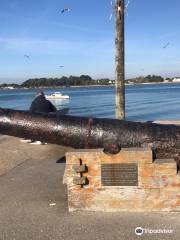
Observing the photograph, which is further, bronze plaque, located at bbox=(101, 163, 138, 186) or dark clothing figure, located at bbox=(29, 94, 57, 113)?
dark clothing figure, located at bbox=(29, 94, 57, 113)

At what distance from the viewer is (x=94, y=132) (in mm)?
6969

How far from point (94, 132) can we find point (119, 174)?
2.47 feet

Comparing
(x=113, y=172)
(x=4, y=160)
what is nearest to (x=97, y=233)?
(x=113, y=172)

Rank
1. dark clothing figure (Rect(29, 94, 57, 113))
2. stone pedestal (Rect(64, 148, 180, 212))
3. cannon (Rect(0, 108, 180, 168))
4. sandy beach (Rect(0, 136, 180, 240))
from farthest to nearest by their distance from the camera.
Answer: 1. dark clothing figure (Rect(29, 94, 57, 113))
2. cannon (Rect(0, 108, 180, 168))
3. stone pedestal (Rect(64, 148, 180, 212))
4. sandy beach (Rect(0, 136, 180, 240))

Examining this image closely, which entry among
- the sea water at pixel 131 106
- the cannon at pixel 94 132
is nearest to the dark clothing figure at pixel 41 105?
the cannon at pixel 94 132

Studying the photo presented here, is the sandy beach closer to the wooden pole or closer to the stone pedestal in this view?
the stone pedestal

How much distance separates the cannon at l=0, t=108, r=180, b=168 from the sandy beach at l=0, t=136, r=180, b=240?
0.88 meters

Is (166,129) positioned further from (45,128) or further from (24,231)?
(24,231)

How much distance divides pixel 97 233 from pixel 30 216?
44.7 inches

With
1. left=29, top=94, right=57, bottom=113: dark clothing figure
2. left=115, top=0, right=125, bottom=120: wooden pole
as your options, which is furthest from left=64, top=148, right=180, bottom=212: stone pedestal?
left=29, top=94, right=57, bottom=113: dark clothing figure

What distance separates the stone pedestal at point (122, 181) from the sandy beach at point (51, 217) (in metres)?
0.14

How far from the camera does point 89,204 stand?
663 centimetres

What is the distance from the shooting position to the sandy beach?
19.0ft

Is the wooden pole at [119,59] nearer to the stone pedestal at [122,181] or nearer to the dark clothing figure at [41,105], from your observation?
the dark clothing figure at [41,105]
